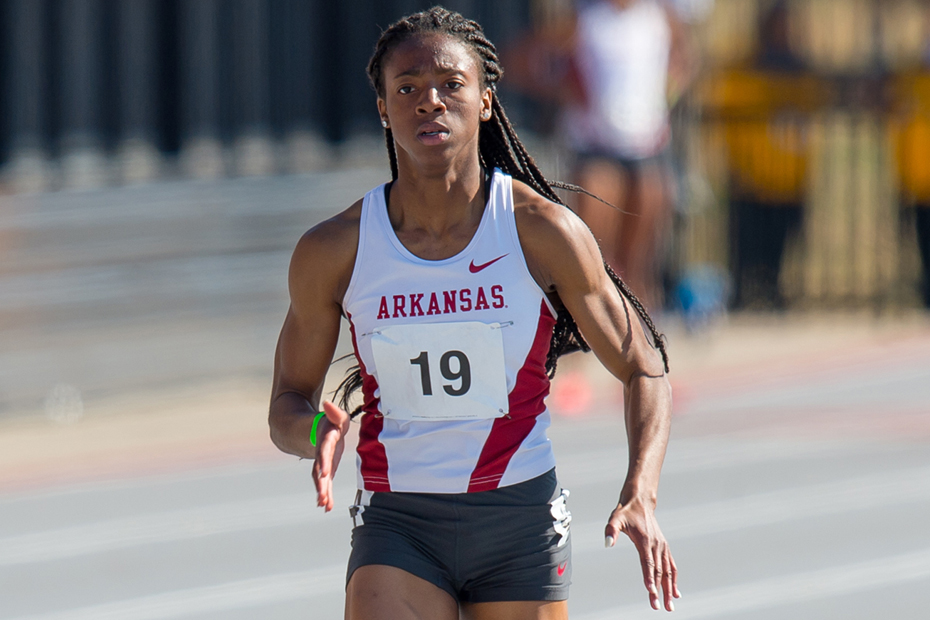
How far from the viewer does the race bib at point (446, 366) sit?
10.8 feet

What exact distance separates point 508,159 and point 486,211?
0.39 meters

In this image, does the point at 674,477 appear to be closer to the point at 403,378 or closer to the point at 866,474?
the point at 866,474

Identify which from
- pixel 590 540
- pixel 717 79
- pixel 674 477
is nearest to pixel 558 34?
pixel 717 79


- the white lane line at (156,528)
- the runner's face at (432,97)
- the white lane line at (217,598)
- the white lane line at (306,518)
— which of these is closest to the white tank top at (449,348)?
the runner's face at (432,97)

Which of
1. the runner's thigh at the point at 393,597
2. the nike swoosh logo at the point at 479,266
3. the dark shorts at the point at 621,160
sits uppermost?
the dark shorts at the point at 621,160

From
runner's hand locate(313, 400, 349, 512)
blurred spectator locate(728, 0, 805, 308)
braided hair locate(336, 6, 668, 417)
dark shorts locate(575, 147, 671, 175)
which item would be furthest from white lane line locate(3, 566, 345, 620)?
blurred spectator locate(728, 0, 805, 308)

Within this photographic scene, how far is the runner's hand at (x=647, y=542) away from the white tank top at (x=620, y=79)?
635cm

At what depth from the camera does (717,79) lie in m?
13.8

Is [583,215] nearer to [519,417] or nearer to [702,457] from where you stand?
[702,457]

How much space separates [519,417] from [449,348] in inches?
9.0

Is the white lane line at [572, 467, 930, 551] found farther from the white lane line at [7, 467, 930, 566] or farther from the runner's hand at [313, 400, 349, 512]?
the runner's hand at [313, 400, 349, 512]

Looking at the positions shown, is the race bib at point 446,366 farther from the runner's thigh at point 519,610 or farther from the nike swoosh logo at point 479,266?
the runner's thigh at point 519,610

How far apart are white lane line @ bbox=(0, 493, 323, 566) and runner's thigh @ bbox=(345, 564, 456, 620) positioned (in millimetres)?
3946

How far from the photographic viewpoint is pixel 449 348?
3.30m
